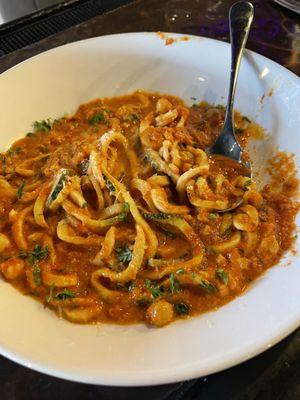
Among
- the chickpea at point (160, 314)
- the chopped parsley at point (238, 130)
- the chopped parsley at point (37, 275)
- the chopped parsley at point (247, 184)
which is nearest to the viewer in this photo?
the chickpea at point (160, 314)

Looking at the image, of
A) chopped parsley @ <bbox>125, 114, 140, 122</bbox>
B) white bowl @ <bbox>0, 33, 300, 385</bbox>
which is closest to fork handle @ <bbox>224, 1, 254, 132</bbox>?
white bowl @ <bbox>0, 33, 300, 385</bbox>

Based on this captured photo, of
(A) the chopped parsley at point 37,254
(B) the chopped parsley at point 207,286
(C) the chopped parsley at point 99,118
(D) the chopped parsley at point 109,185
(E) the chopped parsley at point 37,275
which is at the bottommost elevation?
(E) the chopped parsley at point 37,275

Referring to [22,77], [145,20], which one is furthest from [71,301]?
[145,20]

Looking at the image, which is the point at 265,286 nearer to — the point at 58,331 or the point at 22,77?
the point at 58,331

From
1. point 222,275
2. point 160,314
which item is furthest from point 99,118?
point 160,314

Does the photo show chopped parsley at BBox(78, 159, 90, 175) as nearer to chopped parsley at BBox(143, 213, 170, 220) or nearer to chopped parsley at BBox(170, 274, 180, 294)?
chopped parsley at BBox(143, 213, 170, 220)

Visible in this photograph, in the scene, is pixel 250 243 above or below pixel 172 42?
below

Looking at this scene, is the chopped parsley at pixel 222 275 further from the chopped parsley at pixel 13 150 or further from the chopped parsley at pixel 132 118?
the chopped parsley at pixel 13 150

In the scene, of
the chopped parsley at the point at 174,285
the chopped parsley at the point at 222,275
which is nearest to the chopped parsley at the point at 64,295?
the chopped parsley at the point at 174,285
